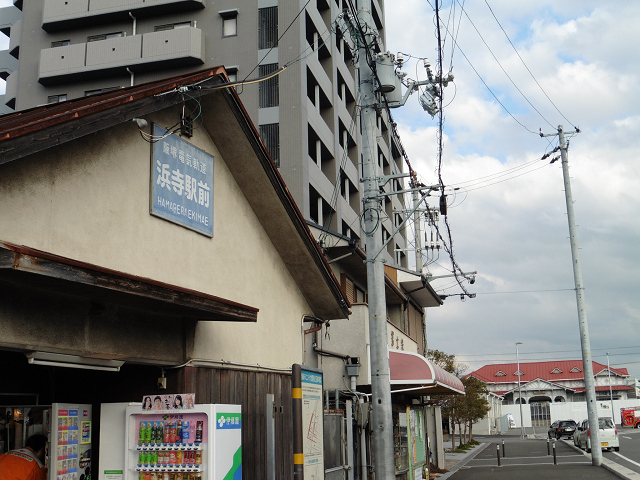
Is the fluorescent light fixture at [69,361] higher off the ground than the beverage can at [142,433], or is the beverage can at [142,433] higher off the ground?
the fluorescent light fixture at [69,361]

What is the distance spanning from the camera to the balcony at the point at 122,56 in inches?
1443

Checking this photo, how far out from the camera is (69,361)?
7918 mm

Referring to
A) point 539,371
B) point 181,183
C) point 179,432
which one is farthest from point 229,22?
point 539,371

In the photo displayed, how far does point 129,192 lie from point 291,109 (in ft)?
85.2

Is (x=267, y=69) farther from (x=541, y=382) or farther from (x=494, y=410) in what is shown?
(x=541, y=382)

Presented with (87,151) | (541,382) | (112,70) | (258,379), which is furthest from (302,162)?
(541,382)

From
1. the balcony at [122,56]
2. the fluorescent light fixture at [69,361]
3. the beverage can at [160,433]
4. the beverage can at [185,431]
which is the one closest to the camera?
the fluorescent light fixture at [69,361]

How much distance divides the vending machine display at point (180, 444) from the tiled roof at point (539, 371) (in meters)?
91.9

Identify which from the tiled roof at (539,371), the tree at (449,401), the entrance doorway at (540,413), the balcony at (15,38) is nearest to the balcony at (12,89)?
the balcony at (15,38)

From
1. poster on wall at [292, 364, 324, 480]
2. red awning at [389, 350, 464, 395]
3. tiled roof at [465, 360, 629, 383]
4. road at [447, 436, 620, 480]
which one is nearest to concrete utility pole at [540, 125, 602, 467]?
road at [447, 436, 620, 480]

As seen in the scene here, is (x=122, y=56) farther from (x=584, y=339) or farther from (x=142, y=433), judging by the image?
(x=142, y=433)

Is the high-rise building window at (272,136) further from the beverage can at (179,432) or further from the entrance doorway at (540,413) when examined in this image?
the entrance doorway at (540,413)

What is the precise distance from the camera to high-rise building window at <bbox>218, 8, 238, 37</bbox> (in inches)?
1455

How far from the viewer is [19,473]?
27.8ft
